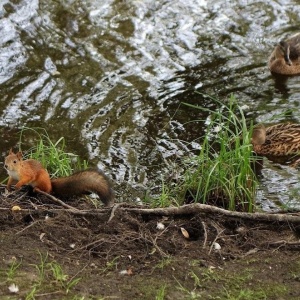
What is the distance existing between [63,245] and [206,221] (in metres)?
1.08

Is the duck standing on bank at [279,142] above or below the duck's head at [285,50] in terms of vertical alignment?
below

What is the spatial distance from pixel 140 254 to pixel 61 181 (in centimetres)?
136

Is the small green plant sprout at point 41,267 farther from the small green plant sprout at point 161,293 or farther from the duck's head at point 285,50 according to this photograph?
the duck's head at point 285,50

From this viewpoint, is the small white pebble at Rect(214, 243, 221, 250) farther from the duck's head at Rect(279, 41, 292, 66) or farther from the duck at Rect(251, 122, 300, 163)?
the duck's head at Rect(279, 41, 292, 66)

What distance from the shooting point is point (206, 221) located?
17.8ft

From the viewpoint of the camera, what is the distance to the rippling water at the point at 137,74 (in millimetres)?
8461

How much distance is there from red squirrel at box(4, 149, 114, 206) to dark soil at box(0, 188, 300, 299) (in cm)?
14

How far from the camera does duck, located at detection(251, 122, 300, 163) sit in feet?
28.5

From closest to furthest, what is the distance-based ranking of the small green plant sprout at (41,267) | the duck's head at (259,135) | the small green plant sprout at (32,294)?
1. the small green plant sprout at (32,294)
2. the small green plant sprout at (41,267)
3. the duck's head at (259,135)

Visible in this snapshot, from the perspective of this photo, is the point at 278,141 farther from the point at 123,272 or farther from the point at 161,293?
the point at 161,293

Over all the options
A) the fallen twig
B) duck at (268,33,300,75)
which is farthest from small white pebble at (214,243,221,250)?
duck at (268,33,300,75)

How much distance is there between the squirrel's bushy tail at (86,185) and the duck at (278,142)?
326 cm

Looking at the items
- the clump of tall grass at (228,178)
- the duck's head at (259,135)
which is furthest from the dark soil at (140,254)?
the duck's head at (259,135)

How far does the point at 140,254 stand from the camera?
4.96 metres
